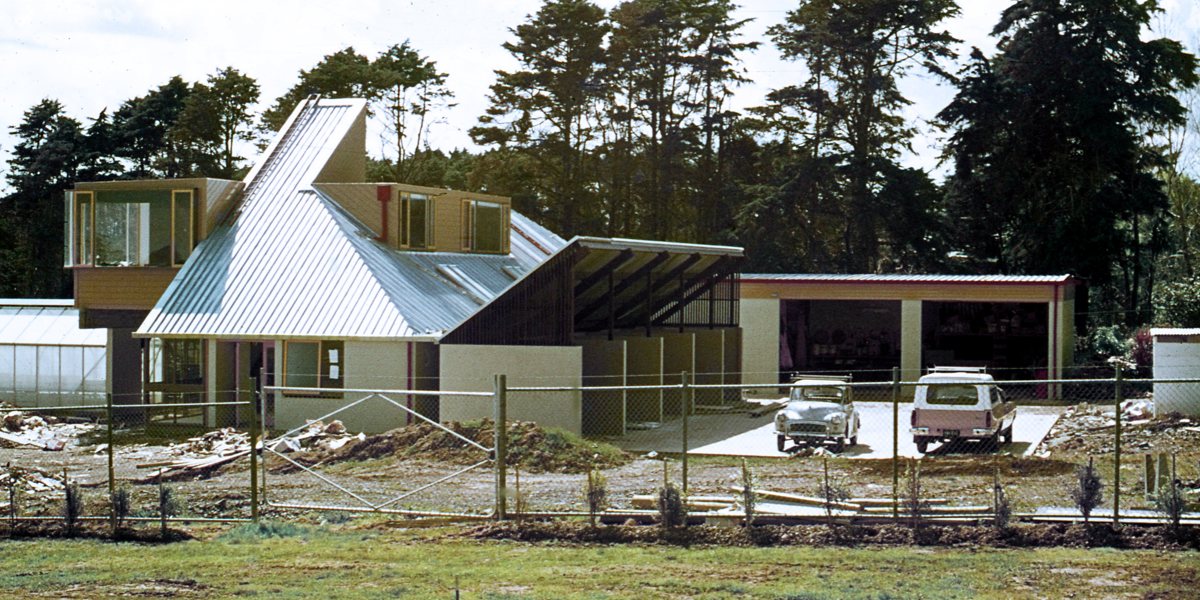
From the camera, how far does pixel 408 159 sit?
74.2 m

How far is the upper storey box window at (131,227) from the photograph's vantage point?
36.7 meters

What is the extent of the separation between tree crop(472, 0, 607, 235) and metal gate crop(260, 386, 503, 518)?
3615 cm

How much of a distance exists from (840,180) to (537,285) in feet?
110

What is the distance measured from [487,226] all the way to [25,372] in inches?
567

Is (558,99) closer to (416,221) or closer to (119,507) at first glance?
(416,221)

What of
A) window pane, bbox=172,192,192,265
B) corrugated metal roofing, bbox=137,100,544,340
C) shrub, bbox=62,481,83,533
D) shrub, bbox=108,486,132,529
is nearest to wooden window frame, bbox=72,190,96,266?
window pane, bbox=172,192,192,265

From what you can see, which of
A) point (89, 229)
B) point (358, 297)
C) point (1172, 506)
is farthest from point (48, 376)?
point (1172, 506)

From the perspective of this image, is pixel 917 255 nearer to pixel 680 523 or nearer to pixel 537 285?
pixel 537 285

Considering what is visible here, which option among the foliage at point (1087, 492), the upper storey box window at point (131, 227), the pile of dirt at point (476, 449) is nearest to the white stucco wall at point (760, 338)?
the upper storey box window at point (131, 227)

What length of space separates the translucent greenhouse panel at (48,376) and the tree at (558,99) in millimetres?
31477

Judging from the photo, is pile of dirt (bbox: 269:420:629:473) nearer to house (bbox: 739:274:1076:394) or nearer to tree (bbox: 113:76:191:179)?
house (bbox: 739:274:1076:394)

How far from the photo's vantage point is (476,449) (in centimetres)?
2525

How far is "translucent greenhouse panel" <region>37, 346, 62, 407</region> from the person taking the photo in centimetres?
3950

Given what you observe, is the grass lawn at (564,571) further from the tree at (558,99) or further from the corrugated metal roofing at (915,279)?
the tree at (558,99)
